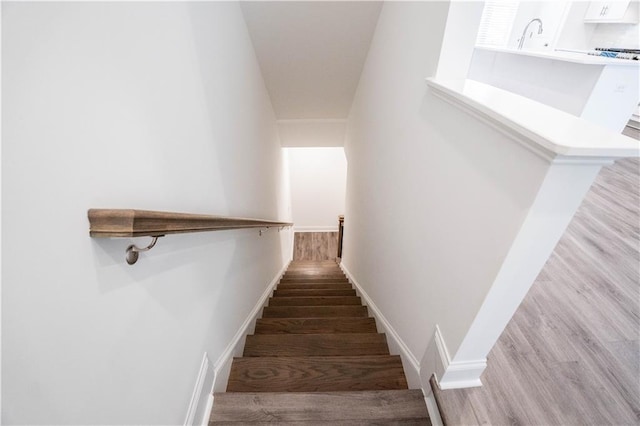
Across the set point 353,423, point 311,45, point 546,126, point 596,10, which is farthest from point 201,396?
point 596,10

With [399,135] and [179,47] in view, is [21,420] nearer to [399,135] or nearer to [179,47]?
[179,47]

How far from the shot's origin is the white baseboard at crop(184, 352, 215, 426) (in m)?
1.04

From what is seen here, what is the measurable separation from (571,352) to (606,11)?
7009 mm

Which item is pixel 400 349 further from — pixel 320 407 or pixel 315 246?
pixel 315 246

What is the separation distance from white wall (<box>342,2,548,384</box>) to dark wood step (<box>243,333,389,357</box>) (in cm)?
18

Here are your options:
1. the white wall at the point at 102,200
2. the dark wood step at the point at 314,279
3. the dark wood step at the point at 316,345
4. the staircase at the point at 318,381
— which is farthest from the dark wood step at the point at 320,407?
the dark wood step at the point at 314,279

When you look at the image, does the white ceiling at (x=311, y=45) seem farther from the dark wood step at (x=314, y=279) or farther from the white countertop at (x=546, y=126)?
the dark wood step at (x=314, y=279)

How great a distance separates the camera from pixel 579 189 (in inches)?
→ 24.6

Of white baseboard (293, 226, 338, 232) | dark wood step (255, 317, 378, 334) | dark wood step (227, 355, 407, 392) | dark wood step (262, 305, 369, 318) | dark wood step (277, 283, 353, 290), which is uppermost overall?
dark wood step (227, 355, 407, 392)

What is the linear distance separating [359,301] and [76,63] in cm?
256

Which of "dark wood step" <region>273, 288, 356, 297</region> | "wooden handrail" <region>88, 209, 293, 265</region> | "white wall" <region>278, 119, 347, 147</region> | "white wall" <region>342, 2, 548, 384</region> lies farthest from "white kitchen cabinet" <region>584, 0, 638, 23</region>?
"wooden handrail" <region>88, 209, 293, 265</region>

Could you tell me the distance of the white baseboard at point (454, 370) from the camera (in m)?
1.03

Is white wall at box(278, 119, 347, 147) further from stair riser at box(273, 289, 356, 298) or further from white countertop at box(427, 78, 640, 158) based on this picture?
white countertop at box(427, 78, 640, 158)

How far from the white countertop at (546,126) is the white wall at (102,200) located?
0.93 metres
